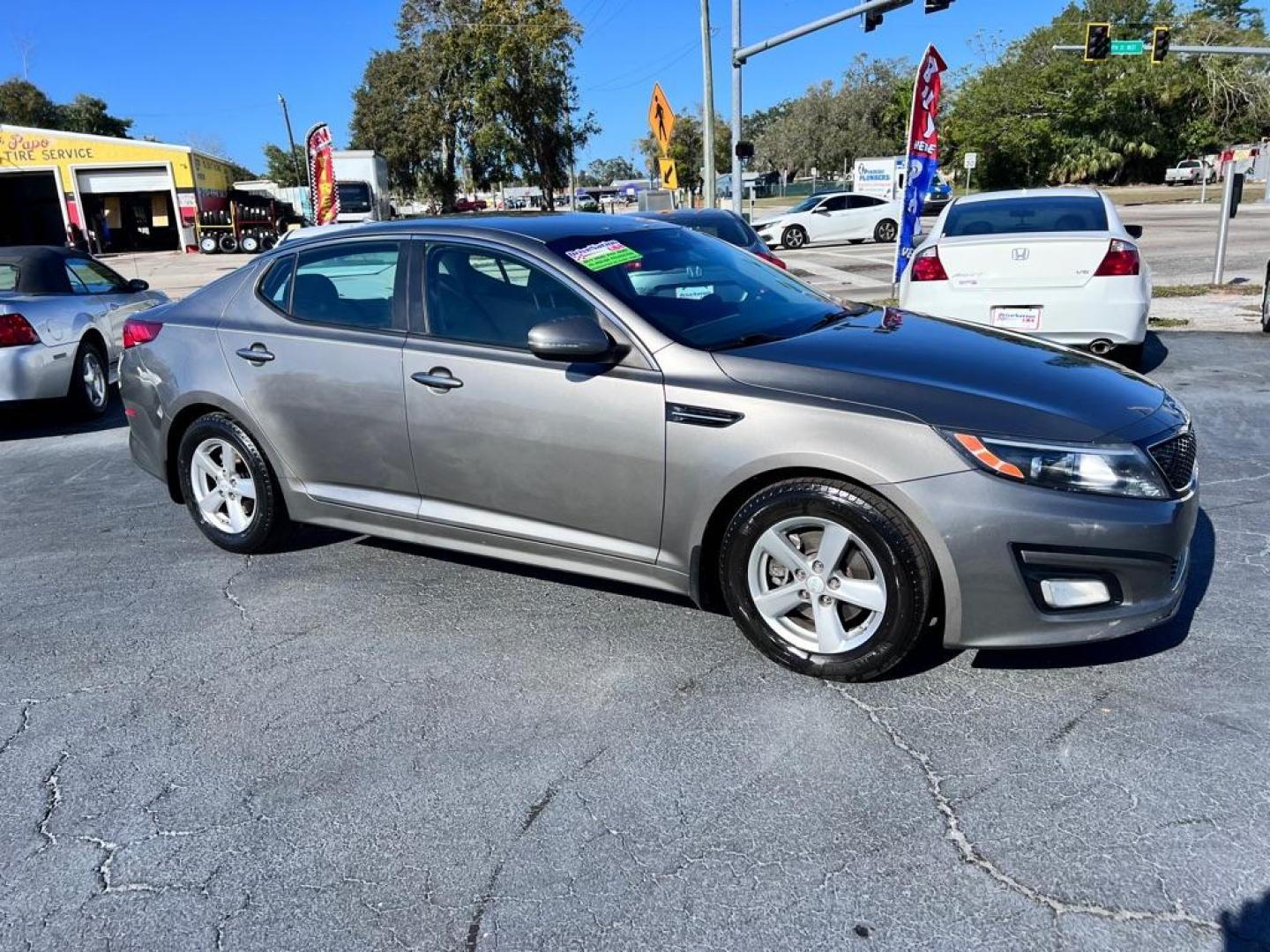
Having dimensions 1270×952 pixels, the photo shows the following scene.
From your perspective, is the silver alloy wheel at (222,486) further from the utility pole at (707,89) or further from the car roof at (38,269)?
the utility pole at (707,89)

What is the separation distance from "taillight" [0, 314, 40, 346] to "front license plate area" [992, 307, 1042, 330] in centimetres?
743

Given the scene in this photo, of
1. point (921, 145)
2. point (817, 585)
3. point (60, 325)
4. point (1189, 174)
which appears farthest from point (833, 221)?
point (1189, 174)

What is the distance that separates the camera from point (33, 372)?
768 cm

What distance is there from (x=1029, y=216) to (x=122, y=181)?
42787 millimetres

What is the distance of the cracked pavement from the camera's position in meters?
2.38

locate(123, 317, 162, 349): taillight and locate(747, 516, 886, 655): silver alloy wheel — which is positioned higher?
locate(123, 317, 162, 349): taillight

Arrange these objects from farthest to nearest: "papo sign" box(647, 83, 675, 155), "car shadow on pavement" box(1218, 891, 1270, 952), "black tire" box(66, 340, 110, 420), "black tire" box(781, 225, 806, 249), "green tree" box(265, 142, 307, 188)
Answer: "green tree" box(265, 142, 307, 188) → "black tire" box(781, 225, 806, 249) → "papo sign" box(647, 83, 675, 155) → "black tire" box(66, 340, 110, 420) → "car shadow on pavement" box(1218, 891, 1270, 952)

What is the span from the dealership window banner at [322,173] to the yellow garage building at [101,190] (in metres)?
23.6

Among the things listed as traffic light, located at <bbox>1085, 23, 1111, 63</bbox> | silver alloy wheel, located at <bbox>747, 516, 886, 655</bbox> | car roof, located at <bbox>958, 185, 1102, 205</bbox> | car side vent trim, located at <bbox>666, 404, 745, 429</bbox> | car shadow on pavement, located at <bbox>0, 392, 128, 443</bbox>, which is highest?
traffic light, located at <bbox>1085, 23, 1111, 63</bbox>

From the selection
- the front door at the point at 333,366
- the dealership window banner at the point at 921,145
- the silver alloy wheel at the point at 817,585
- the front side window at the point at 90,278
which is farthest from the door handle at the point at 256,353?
the dealership window banner at the point at 921,145

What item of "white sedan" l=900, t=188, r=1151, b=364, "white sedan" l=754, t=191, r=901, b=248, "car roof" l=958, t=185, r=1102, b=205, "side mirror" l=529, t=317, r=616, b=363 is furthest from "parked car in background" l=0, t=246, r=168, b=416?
"white sedan" l=754, t=191, r=901, b=248

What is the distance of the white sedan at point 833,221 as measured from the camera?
2769 centimetres

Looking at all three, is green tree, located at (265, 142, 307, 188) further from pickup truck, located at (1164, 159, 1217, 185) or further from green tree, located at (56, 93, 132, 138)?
pickup truck, located at (1164, 159, 1217, 185)

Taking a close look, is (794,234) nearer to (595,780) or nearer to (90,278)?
(90,278)
